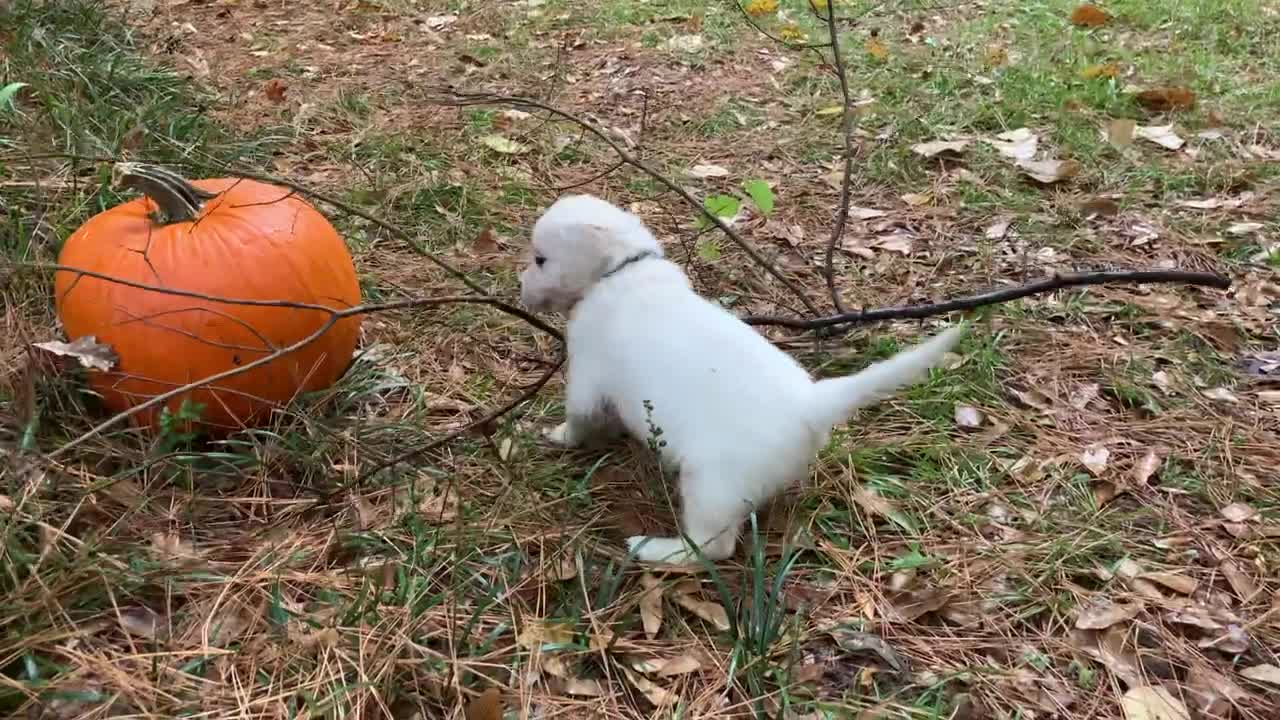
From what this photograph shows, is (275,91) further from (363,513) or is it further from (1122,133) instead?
(1122,133)

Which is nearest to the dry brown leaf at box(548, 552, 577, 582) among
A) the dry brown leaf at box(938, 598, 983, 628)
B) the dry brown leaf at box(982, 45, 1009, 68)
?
the dry brown leaf at box(938, 598, 983, 628)

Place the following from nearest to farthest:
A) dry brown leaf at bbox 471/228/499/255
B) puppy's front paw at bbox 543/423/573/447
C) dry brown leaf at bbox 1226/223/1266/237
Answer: puppy's front paw at bbox 543/423/573/447, dry brown leaf at bbox 1226/223/1266/237, dry brown leaf at bbox 471/228/499/255

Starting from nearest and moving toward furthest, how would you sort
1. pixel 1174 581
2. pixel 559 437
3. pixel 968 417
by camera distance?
1. pixel 1174 581
2. pixel 559 437
3. pixel 968 417

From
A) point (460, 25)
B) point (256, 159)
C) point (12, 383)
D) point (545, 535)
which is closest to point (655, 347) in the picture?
point (545, 535)

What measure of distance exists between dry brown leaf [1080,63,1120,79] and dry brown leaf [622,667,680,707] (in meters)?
4.92

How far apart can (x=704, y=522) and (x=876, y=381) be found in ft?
1.76

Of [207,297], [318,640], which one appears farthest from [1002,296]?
[207,297]

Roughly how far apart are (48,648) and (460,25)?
20.5 feet

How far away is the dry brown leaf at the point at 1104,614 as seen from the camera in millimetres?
2010

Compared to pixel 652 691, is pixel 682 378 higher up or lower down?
higher up

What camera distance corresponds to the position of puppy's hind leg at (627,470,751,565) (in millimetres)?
2000

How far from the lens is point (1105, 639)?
1.98 m

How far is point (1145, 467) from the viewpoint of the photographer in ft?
8.15

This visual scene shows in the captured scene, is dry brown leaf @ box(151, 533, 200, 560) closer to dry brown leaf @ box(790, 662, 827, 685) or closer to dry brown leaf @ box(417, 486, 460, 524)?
dry brown leaf @ box(417, 486, 460, 524)
